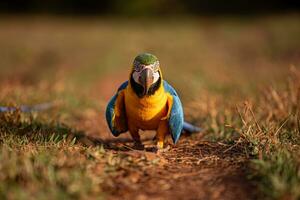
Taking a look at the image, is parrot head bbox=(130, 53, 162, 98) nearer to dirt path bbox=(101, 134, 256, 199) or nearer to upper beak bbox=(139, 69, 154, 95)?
upper beak bbox=(139, 69, 154, 95)

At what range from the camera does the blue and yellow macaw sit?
11.3 feet

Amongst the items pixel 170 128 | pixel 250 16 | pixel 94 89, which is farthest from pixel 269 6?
pixel 170 128

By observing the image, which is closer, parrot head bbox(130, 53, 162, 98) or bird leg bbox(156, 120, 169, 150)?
parrot head bbox(130, 53, 162, 98)

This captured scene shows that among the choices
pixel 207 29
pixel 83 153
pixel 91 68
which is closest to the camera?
pixel 83 153

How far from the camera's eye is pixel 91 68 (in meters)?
8.69

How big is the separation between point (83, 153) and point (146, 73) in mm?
716

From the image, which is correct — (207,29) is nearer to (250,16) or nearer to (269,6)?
(250,16)

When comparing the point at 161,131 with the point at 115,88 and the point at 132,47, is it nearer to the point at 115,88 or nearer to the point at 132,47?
the point at 115,88

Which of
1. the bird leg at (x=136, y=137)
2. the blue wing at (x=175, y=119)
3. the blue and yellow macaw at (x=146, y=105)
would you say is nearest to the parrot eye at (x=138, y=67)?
the blue and yellow macaw at (x=146, y=105)

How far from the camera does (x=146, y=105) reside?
11.6ft

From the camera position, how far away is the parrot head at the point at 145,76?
11.2 ft

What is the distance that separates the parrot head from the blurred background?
157 cm

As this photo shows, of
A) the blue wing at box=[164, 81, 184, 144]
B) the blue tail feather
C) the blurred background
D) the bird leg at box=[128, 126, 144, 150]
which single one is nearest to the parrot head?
the blue wing at box=[164, 81, 184, 144]

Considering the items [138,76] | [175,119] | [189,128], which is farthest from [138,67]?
[189,128]
